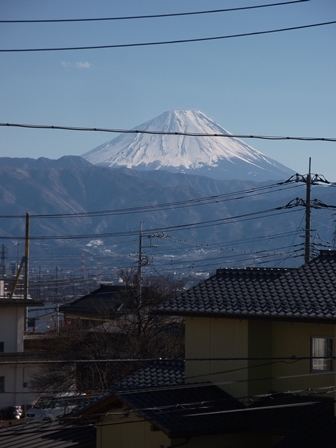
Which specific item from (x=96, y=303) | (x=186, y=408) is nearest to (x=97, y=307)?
(x=96, y=303)

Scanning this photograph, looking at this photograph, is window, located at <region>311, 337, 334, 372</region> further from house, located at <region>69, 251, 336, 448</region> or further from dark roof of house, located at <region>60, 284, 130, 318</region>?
dark roof of house, located at <region>60, 284, 130, 318</region>

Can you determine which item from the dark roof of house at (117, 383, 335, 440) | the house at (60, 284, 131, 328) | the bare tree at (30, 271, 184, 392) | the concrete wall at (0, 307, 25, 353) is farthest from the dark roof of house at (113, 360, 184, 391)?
the concrete wall at (0, 307, 25, 353)

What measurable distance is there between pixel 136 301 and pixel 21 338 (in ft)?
17.8

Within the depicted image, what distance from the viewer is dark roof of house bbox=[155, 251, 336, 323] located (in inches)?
579

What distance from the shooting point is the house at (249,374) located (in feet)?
45.9

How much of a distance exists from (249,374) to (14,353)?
1769 centimetres

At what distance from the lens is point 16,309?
31578 mm

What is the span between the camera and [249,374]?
15.4m

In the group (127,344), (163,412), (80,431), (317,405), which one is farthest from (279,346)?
(127,344)

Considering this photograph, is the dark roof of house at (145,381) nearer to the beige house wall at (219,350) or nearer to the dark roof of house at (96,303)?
the beige house wall at (219,350)

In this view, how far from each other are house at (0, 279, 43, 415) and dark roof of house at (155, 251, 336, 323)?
613 inches

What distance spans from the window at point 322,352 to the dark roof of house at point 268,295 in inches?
34.9

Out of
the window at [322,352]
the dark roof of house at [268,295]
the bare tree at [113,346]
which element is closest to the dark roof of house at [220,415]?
the window at [322,352]

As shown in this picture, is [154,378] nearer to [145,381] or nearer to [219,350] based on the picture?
[145,381]
